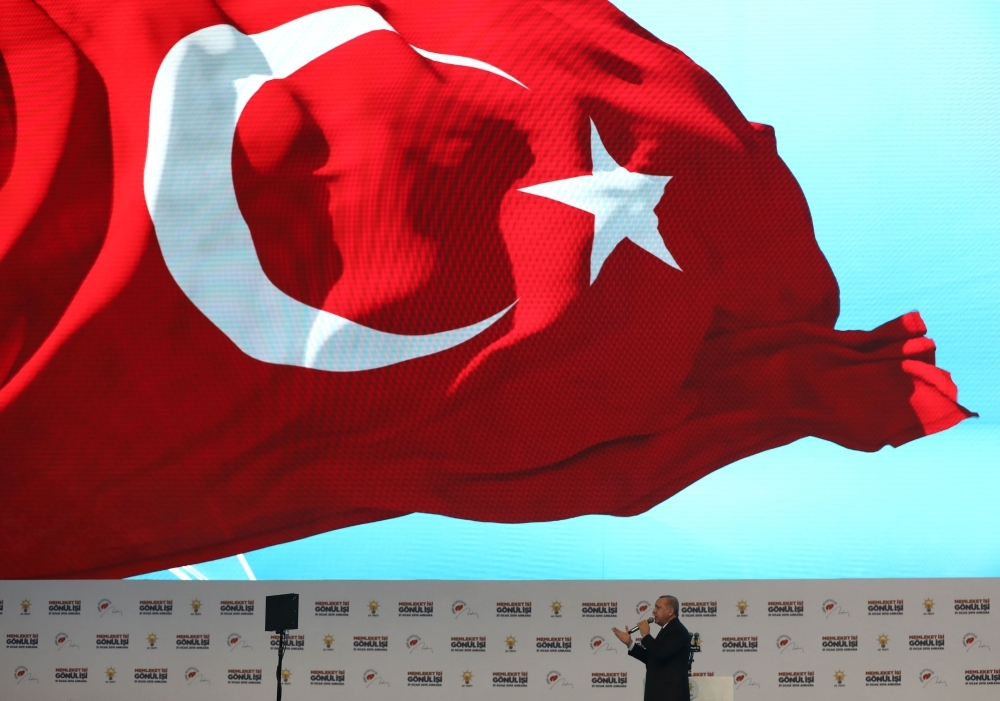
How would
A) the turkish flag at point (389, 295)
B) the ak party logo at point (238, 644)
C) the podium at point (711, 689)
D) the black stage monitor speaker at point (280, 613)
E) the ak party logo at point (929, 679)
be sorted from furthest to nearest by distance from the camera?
the ak party logo at point (238, 644)
the turkish flag at point (389, 295)
the ak party logo at point (929, 679)
the black stage monitor speaker at point (280, 613)
the podium at point (711, 689)

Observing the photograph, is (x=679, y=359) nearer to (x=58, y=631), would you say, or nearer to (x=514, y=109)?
(x=514, y=109)

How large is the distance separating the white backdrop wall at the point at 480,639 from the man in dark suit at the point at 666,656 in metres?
1.45

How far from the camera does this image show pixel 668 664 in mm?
4473

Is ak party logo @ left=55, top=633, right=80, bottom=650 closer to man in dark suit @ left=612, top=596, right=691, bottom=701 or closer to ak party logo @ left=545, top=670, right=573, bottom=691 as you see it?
ak party logo @ left=545, top=670, right=573, bottom=691

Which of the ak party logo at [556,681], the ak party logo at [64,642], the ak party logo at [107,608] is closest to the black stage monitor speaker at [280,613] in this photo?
the ak party logo at [107,608]

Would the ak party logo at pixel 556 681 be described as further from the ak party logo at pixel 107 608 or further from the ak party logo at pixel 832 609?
the ak party logo at pixel 107 608

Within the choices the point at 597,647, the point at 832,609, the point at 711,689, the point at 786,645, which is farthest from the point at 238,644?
the point at 832,609

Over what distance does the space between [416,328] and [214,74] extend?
7.21ft

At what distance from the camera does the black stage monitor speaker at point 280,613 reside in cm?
519

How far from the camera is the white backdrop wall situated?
19.5 ft

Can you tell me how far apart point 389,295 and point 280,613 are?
209 centimetres

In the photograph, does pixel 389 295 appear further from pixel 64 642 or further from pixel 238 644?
pixel 64 642

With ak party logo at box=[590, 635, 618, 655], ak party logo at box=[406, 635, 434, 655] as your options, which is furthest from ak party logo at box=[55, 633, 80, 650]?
ak party logo at box=[590, 635, 618, 655]

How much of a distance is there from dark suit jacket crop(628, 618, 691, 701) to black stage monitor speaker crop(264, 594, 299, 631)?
193 cm
